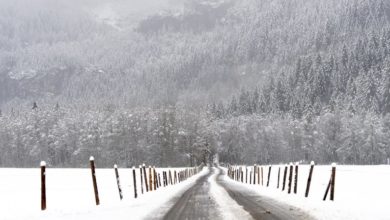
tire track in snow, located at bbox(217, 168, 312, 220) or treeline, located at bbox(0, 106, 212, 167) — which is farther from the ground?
treeline, located at bbox(0, 106, 212, 167)

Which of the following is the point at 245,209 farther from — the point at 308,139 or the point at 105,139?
the point at 308,139

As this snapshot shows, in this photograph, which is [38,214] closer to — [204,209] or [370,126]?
[204,209]

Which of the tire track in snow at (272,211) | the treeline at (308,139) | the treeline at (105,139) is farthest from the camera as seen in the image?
the treeline at (105,139)

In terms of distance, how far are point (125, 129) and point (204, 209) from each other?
403ft

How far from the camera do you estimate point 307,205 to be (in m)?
16.2

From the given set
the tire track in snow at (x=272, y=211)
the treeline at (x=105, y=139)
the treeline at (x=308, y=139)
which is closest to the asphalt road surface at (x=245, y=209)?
the tire track in snow at (x=272, y=211)

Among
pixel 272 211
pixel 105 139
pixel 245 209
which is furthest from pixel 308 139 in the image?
pixel 272 211

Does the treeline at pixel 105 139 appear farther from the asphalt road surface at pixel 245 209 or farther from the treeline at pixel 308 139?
the asphalt road surface at pixel 245 209

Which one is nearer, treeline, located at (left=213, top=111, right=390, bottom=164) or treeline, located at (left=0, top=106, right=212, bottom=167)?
treeline, located at (left=213, top=111, right=390, bottom=164)

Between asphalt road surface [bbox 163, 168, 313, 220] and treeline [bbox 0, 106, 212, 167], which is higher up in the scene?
treeline [bbox 0, 106, 212, 167]

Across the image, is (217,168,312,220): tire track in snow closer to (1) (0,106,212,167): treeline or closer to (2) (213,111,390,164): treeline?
(2) (213,111,390,164): treeline

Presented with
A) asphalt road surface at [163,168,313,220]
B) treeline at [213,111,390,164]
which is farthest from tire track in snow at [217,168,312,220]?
treeline at [213,111,390,164]

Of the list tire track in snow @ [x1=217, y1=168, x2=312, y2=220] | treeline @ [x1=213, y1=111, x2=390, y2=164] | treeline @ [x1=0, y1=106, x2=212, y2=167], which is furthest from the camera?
treeline @ [x1=0, y1=106, x2=212, y2=167]

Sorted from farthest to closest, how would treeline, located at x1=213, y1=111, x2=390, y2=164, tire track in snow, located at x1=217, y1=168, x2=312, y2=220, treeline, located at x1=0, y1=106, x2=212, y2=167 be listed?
treeline, located at x1=0, y1=106, x2=212, y2=167 < treeline, located at x1=213, y1=111, x2=390, y2=164 < tire track in snow, located at x1=217, y1=168, x2=312, y2=220
